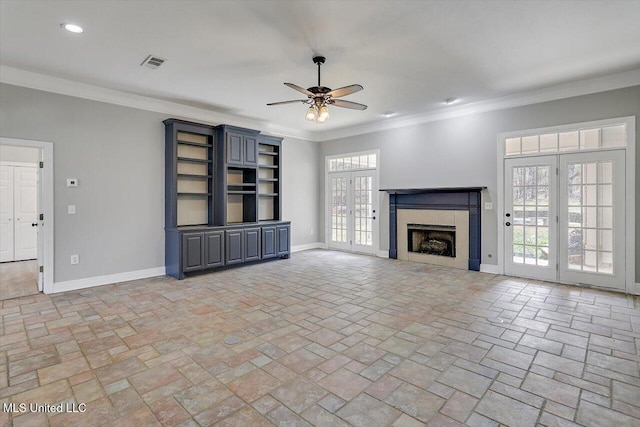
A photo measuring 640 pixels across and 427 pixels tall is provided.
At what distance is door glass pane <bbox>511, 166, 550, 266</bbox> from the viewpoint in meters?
5.15

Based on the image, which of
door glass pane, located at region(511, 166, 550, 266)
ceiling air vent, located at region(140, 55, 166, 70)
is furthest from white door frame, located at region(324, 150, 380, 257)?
ceiling air vent, located at region(140, 55, 166, 70)

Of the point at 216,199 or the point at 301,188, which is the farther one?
the point at 301,188

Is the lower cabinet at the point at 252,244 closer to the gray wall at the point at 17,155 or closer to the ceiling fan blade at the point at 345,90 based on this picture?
the ceiling fan blade at the point at 345,90

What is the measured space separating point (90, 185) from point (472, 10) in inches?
213

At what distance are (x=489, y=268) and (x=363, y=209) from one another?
293 centimetres

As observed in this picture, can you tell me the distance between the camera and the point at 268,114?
651 centimetres

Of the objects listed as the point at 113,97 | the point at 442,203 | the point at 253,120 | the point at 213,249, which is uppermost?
the point at 253,120

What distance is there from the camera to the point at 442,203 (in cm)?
627

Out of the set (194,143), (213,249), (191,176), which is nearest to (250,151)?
(194,143)

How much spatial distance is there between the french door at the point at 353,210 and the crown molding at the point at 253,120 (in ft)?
3.84

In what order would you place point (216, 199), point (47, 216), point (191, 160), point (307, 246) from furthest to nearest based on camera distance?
point (307, 246) → point (216, 199) → point (191, 160) → point (47, 216)

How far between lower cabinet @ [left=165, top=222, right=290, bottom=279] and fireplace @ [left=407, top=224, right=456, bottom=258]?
2.72 meters

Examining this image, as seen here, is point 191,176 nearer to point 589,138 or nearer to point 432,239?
point 432,239
